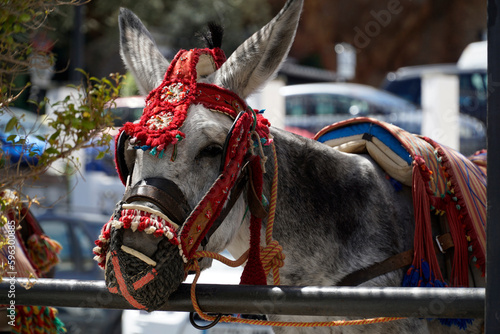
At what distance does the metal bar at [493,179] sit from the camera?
1.61 metres

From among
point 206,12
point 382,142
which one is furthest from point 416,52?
point 382,142

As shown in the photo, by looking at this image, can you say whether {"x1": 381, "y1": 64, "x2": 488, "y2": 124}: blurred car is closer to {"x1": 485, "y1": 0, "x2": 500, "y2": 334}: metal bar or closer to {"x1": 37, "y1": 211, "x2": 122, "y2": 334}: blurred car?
{"x1": 37, "y1": 211, "x2": 122, "y2": 334}: blurred car

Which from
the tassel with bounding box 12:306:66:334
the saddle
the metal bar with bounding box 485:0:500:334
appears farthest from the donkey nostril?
Answer: the tassel with bounding box 12:306:66:334

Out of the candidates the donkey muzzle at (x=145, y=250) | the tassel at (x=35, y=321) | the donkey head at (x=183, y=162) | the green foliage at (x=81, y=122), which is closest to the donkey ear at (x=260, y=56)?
the donkey head at (x=183, y=162)

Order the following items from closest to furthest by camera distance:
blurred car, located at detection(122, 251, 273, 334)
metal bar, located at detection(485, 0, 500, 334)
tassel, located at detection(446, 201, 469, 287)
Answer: metal bar, located at detection(485, 0, 500, 334), tassel, located at detection(446, 201, 469, 287), blurred car, located at detection(122, 251, 273, 334)

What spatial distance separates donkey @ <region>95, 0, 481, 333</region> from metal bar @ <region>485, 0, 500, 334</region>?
33.1 inches

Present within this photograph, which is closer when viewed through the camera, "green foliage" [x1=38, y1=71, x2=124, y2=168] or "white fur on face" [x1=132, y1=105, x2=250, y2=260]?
"white fur on face" [x1=132, y1=105, x2=250, y2=260]

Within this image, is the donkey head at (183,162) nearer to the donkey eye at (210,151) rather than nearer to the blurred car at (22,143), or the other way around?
the donkey eye at (210,151)

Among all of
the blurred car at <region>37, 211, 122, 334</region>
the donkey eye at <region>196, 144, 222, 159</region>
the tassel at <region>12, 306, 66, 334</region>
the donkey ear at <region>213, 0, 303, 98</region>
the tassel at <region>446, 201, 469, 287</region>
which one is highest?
the donkey ear at <region>213, 0, 303, 98</region>

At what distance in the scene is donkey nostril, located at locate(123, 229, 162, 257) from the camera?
196 centimetres

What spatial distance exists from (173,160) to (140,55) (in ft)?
2.47

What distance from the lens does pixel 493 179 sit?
5.31 ft

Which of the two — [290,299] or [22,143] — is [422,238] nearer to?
[290,299]

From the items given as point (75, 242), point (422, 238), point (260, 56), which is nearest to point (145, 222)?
point (260, 56)
